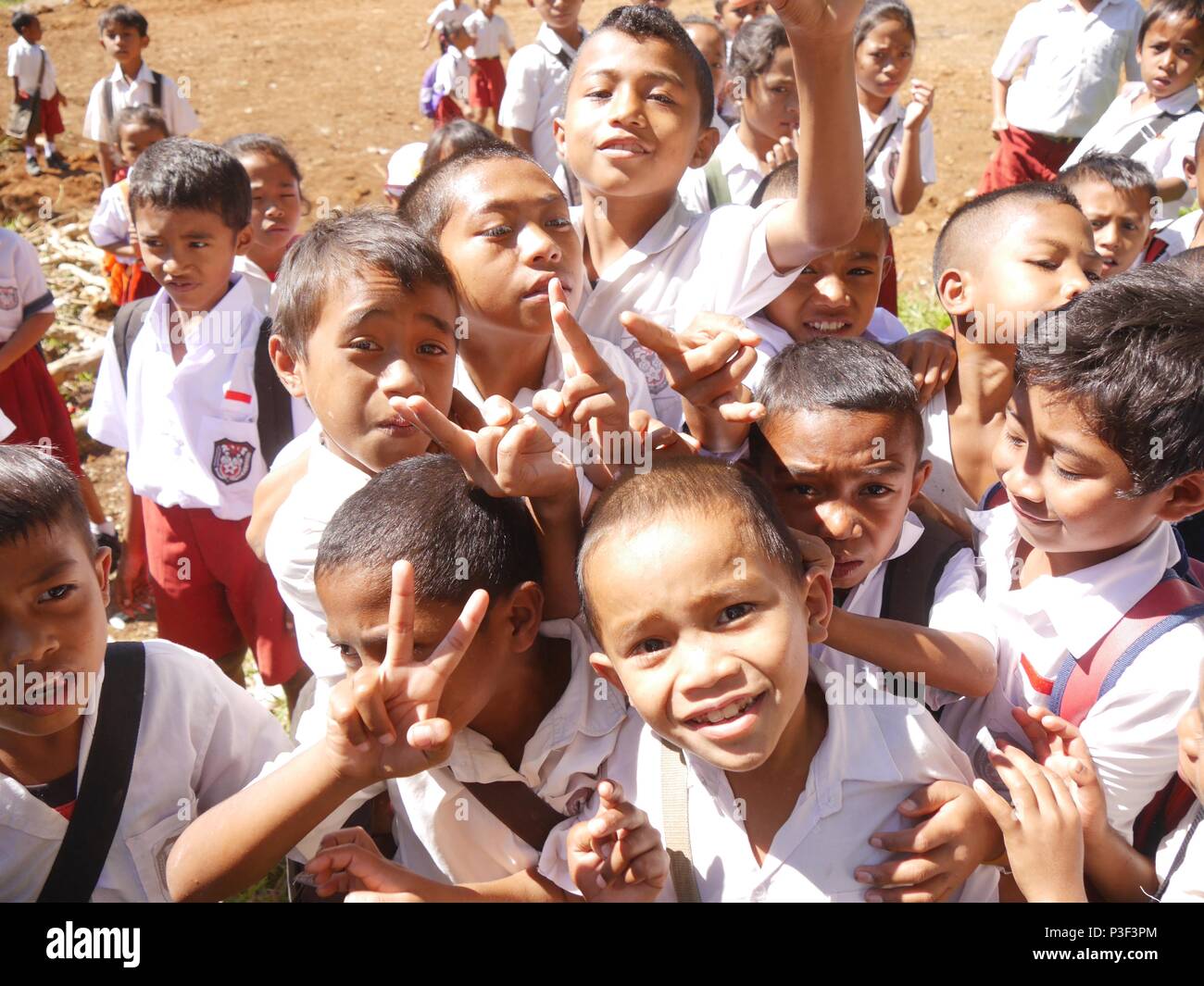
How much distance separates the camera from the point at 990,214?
2.61 m

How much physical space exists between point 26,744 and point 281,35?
52.8 feet

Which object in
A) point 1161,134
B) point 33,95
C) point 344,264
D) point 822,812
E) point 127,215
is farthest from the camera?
point 33,95

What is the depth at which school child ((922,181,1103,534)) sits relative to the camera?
2406 millimetres

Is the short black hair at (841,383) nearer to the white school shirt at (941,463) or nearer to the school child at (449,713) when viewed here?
the white school shirt at (941,463)

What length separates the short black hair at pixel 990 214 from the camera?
2551 millimetres

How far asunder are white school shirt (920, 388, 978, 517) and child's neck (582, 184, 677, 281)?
2.52 ft

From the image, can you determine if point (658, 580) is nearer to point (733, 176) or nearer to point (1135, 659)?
point (1135, 659)

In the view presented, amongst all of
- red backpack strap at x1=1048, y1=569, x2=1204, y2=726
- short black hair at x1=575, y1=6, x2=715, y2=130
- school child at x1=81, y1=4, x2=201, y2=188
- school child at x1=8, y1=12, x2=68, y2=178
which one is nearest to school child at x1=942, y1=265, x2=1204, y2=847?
red backpack strap at x1=1048, y1=569, x2=1204, y2=726

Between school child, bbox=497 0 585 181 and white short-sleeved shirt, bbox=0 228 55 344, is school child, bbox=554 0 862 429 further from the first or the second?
school child, bbox=497 0 585 181

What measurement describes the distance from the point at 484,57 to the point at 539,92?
410 centimetres

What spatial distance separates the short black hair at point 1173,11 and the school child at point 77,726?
5.33 metres

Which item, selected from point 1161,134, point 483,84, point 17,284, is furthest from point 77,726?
point 483,84

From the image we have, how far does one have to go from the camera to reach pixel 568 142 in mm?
2428
